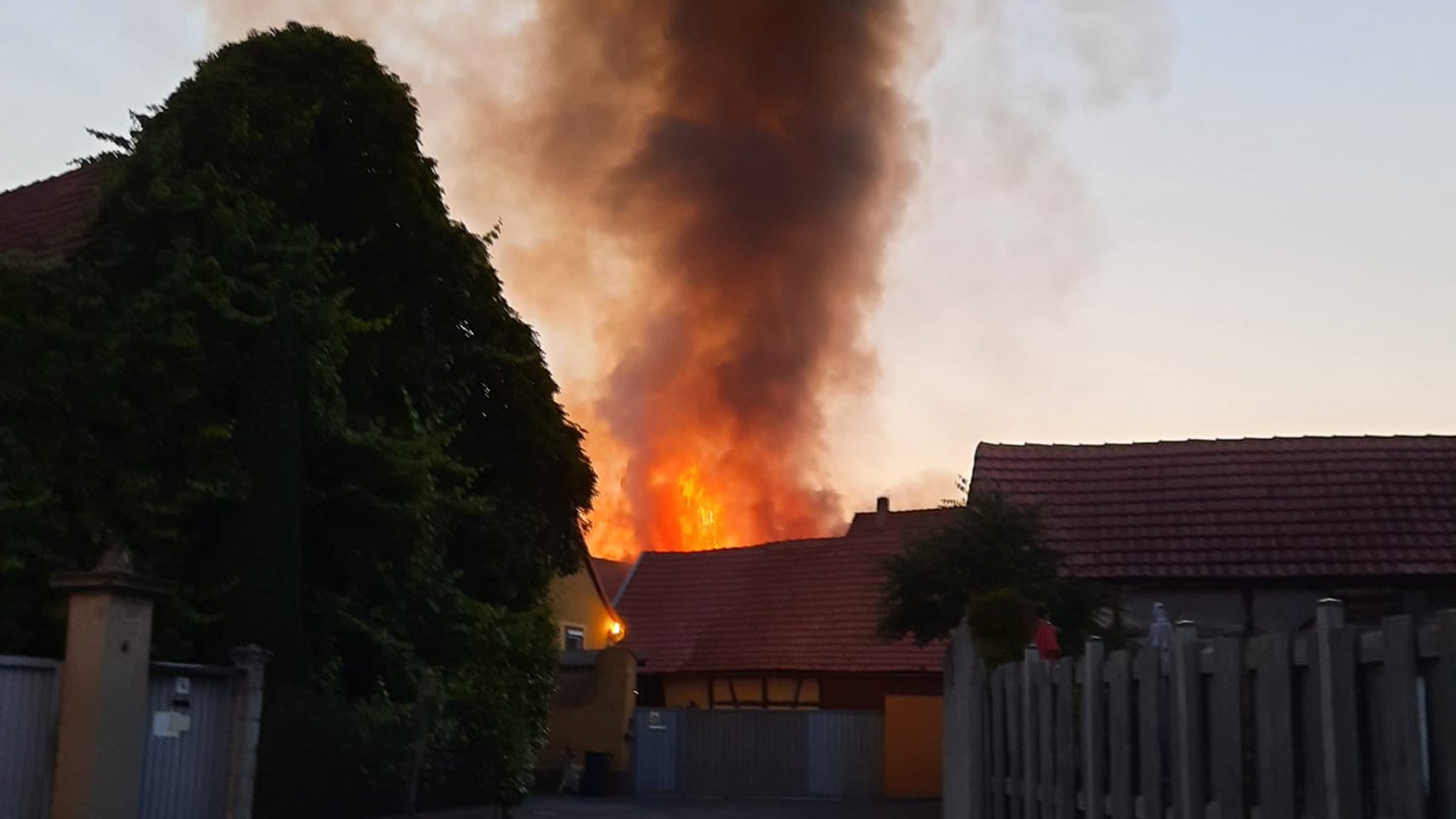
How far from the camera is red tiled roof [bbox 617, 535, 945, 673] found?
35.6 meters

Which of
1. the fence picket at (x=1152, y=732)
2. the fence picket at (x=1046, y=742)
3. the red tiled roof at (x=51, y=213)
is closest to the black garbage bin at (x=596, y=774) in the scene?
the red tiled roof at (x=51, y=213)

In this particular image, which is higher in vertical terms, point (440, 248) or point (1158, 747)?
point (440, 248)

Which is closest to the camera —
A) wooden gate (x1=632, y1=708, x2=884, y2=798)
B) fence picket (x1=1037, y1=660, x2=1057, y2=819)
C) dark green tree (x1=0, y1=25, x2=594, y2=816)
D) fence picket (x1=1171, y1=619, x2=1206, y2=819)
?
fence picket (x1=1171, y1=619, x2=1206, y2=819)

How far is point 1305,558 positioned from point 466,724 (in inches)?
438

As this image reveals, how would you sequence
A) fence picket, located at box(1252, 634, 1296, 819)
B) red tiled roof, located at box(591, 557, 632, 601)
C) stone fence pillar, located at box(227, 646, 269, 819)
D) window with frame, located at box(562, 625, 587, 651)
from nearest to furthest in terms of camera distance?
fence picket, located at box(1252, 634, 1296, 819) < stone fence pillar, located at box(227, 646, 269, 819) < window with frame, located at box(562, 625, 587, 651) < red tiled roof, located at box(591, 557, 632, 601)

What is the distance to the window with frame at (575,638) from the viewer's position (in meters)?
38.2

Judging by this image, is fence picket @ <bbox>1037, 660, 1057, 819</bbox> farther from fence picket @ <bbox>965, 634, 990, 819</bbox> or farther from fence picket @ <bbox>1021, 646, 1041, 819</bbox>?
fence picket @ <bbox>965, 634, 990, 819</bbox>

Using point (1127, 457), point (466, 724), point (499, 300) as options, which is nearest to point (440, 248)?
point (499, 300)

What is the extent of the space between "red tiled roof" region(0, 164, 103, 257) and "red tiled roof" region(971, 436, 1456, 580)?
11.2 m

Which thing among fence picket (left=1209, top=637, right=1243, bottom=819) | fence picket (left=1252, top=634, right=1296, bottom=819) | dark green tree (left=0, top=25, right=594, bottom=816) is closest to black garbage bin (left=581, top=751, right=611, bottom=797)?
dark green tree (left=0, top=25, right=594, bottom=816)

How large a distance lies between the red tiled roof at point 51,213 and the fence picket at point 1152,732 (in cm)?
1391

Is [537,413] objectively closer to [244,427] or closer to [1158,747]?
[244,427]

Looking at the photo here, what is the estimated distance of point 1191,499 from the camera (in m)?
22.3

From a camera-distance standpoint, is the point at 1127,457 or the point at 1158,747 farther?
the point at 1127,457
